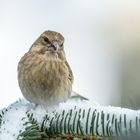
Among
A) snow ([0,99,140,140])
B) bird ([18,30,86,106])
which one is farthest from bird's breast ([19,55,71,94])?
snow ([0,99,140,140])

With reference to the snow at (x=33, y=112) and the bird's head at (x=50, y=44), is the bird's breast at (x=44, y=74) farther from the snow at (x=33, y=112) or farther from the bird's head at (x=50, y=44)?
the snow at (x=33, y=112)

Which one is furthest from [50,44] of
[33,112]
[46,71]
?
[33,112]

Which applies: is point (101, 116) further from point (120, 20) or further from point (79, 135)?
point (120, 20)

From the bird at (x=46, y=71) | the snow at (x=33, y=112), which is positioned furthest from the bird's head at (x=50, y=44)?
the snow at (x=33, y=112)

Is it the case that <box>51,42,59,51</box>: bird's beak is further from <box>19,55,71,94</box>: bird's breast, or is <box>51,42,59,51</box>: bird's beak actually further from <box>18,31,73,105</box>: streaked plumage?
<box>19,55,71,94</box>: bird's breast

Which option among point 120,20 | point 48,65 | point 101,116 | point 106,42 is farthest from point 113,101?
point 48,65

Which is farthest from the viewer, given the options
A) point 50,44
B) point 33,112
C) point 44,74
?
point 50,44

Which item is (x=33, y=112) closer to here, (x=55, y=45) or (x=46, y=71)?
(x=46, y=71)
